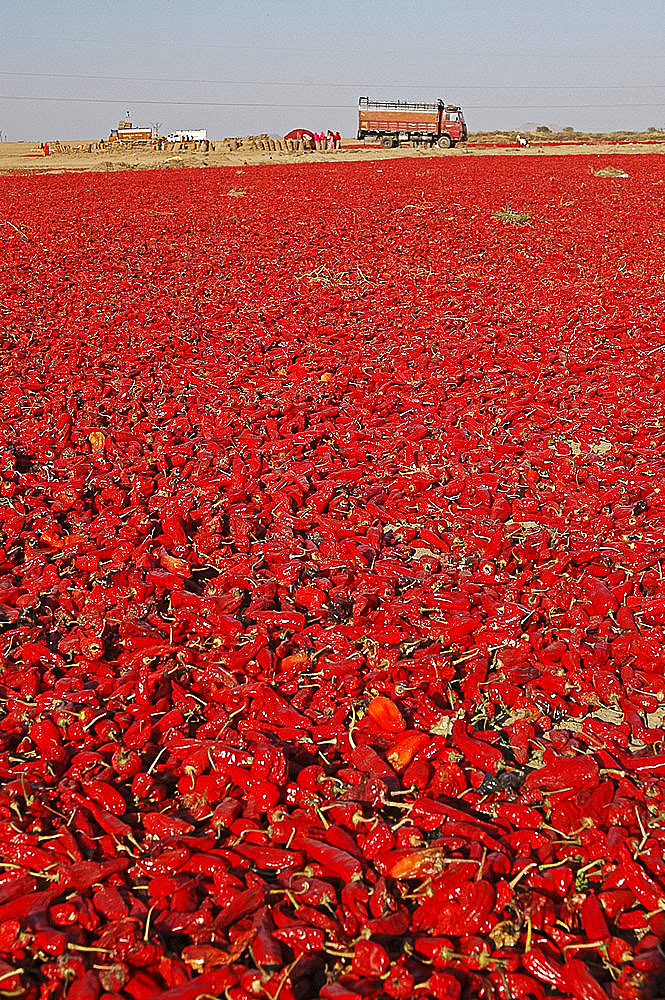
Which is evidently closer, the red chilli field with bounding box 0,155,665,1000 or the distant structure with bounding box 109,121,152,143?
the red chilli field with bounding box 0,155,665,1000

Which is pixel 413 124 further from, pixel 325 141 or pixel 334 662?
pixel 334 662

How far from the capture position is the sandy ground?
4731 cm

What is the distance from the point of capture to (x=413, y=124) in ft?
186

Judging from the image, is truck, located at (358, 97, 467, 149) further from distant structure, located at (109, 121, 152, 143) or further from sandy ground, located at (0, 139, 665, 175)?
distant structure, located at (109, 121, 152, 143)

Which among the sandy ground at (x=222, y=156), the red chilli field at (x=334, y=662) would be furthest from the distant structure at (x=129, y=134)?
the red chilli field at (x=334, y=662)

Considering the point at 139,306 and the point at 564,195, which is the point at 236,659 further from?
the point at 564,195

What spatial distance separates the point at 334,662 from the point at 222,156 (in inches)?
2200

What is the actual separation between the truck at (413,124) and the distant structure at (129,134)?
20465mm

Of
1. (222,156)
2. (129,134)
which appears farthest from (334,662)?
(129,134)

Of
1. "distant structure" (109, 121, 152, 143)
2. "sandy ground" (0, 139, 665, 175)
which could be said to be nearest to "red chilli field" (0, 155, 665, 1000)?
"sandy ground" (0, 139, 665, 175)

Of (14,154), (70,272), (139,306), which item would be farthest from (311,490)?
(14,154)

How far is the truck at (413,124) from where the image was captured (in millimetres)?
56375

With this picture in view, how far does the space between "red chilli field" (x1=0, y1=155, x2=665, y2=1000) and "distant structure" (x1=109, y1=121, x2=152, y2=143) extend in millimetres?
65311

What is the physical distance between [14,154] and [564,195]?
182ft
